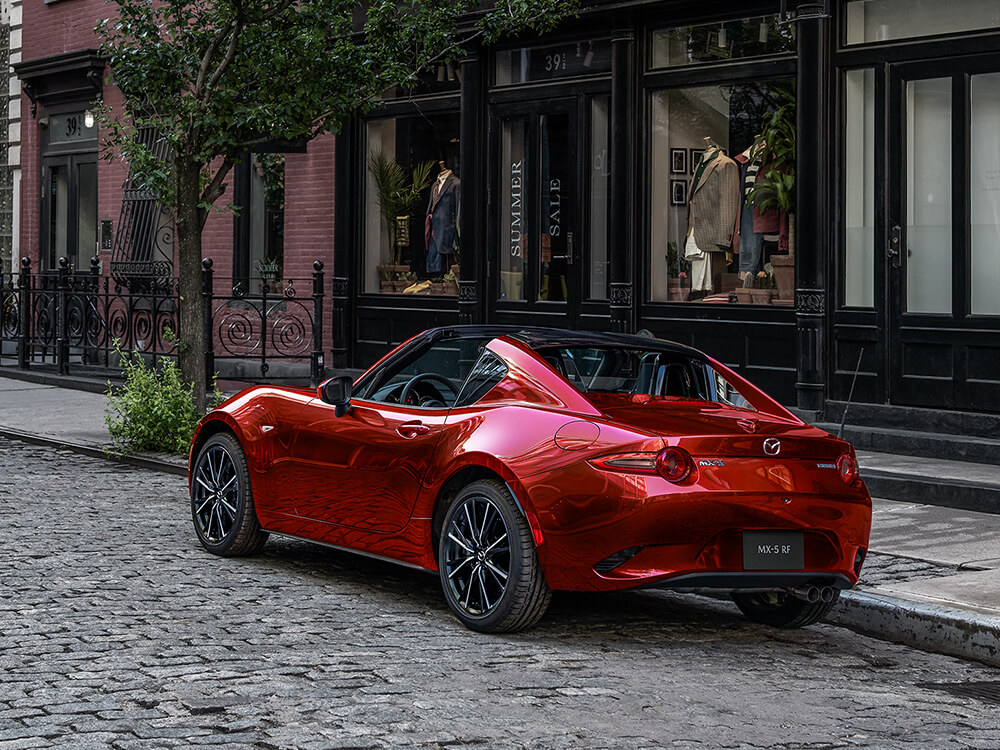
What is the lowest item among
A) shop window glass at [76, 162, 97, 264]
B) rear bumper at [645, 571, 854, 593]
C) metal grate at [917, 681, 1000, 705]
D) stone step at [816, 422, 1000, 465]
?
metal grate at [917, 681, 1000, 705]

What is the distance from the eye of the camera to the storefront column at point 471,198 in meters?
16.9

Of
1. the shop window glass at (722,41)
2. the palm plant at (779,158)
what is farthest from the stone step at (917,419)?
the shop window glass at (722,41)

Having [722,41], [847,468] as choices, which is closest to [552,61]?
[722,41]

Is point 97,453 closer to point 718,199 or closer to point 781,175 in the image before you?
point 718,199

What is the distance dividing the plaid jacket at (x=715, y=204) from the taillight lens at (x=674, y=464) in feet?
27.6

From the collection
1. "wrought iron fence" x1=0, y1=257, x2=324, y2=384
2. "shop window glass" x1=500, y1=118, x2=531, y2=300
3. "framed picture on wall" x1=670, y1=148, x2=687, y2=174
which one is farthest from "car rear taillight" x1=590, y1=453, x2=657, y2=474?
"wrought iron fence" x1=0, y1=257, x2=324, y2=384

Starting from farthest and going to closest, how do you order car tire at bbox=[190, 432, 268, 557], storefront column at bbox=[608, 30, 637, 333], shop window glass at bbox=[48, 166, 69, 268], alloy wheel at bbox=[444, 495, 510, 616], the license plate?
shop window glass at bbox=[48, 166, 69, 268] → storefront column at bbox=[608, 30, 637, 333] → car tire at bbox=[190, 432, 268, 557] → alloy wheel at bbox=[444, 495, 510, 616] → the license plate

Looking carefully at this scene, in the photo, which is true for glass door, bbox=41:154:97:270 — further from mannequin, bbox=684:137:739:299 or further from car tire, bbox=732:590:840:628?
car tire, bbox=732:590:840:628

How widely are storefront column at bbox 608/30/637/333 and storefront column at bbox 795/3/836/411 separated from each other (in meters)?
2.20

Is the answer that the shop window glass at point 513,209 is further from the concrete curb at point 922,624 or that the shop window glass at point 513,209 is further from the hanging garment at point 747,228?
the concrete curb at point 922,624

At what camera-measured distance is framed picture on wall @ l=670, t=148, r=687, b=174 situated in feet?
48.7

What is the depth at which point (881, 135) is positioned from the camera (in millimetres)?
12789

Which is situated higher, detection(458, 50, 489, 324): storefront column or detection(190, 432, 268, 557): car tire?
detection(458, 50, 489, 324): storefront column

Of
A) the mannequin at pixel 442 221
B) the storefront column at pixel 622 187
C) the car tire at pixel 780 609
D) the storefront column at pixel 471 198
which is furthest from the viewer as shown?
the mannequin at pixel 442 221
